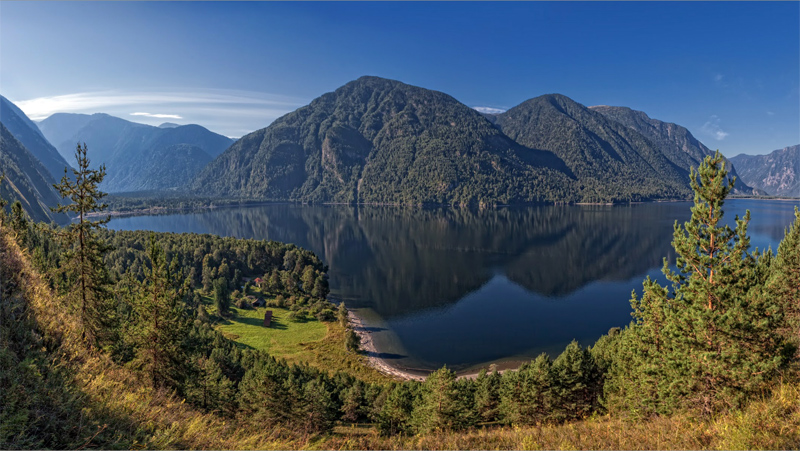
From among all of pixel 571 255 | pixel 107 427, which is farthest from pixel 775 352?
pixel 571 255

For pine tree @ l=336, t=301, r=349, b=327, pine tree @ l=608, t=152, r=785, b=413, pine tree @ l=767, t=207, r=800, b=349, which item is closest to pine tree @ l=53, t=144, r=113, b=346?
pine tree @ l=608, t=152, r=785, b=413

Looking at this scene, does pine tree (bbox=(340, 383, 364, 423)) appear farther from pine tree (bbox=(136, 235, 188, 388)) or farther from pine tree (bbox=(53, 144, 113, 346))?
pine tree (bbox=(53, 144, 113, 346))

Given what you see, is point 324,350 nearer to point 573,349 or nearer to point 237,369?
point 237,369

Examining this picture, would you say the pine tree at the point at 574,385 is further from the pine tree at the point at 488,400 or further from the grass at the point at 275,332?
the grass at the point at 275,332

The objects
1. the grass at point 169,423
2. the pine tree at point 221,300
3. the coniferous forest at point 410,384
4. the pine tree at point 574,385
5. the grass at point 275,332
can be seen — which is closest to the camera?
the grass at point 169,423

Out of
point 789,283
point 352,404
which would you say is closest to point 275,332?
point 352,404

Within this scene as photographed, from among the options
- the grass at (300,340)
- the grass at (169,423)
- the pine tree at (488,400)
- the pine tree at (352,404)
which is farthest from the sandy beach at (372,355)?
the grass at (169,423)

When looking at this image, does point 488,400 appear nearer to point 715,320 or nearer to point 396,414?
point 396,414

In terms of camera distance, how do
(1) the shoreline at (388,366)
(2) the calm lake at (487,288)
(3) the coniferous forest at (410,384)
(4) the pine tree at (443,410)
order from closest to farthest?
(3) the coniferous forest at (410,384)
(4) the pine tree at (443,410)
(1) the shoreline at (388,366)
(2) the calm lake at (487,288)
